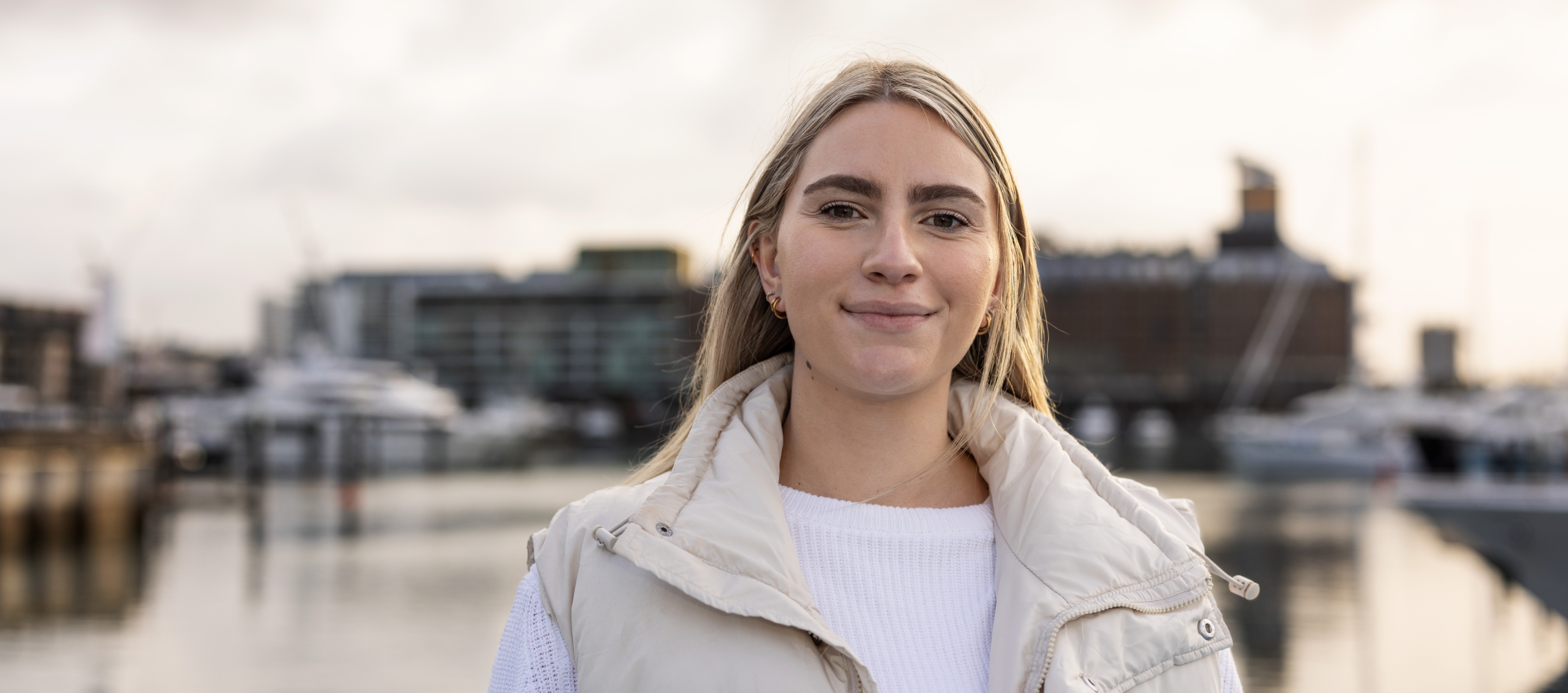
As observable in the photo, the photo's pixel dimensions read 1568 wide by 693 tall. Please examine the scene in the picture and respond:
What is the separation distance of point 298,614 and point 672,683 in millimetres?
12934

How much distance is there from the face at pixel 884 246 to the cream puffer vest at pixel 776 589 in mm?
216

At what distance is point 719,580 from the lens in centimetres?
161

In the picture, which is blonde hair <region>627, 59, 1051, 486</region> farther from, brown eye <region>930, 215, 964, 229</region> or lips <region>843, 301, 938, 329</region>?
lips <region>843, 301, 938, 329</region>

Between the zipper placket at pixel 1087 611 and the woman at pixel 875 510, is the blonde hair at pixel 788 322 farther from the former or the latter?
the zipper placket at pixel 1087 611

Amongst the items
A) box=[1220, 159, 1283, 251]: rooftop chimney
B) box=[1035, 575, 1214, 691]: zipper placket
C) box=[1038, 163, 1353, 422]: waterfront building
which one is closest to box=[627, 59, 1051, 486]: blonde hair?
box=[1035, 575, 1214, 691]: zipper placket

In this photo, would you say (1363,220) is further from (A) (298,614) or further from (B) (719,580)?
(B) (719,580)

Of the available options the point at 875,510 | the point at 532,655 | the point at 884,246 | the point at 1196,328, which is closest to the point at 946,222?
the point at 884,246

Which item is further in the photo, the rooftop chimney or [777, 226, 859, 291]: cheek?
→ the rooftop chimney

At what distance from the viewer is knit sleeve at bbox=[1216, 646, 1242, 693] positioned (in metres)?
1.76

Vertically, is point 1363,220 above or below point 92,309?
above

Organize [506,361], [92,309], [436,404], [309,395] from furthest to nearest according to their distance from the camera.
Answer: [506,361]
[436,404]
[309,395]
[92,309]

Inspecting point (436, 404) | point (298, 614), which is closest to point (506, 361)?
point (436, 404)

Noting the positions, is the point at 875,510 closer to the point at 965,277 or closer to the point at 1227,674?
the point at 965,277

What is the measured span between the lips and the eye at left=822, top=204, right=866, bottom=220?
132 millimetres
